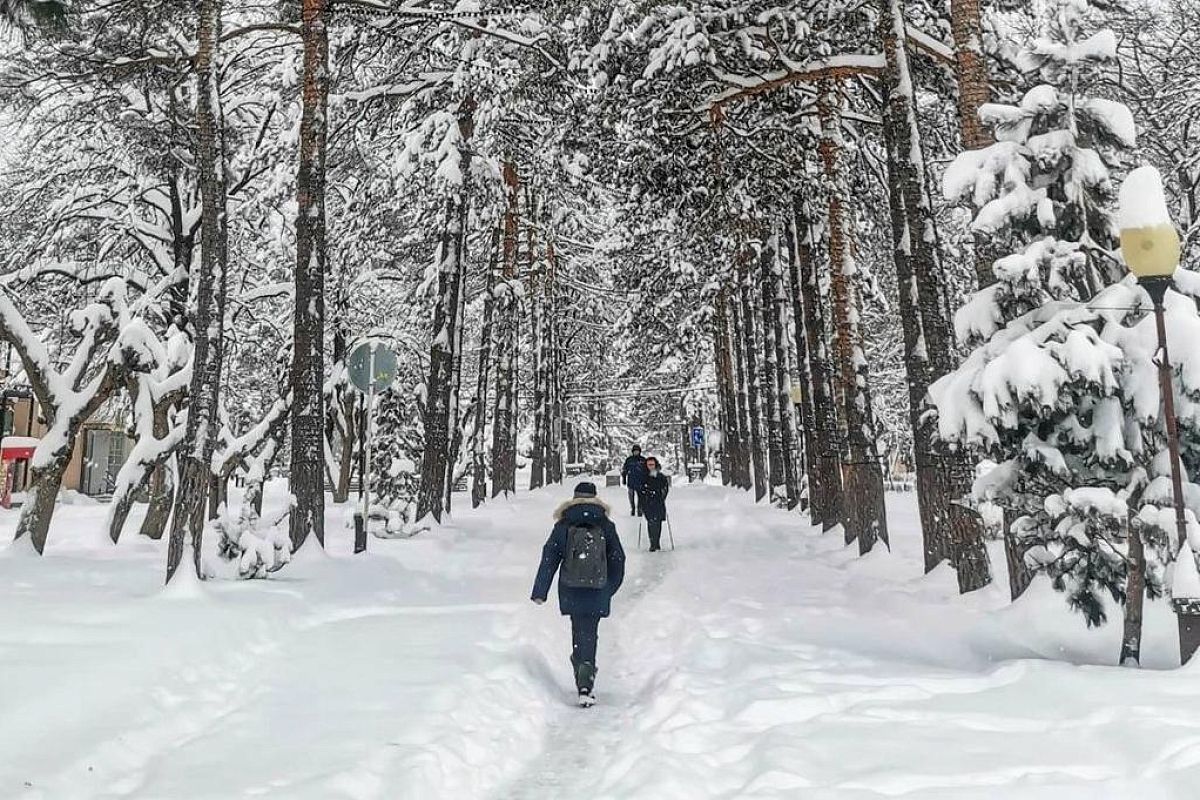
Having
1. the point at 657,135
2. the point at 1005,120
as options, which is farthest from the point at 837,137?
the point at 1005,120

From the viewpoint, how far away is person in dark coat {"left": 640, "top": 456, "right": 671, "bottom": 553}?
16.5 m

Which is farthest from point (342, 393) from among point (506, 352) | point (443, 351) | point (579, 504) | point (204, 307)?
point (579, 504)

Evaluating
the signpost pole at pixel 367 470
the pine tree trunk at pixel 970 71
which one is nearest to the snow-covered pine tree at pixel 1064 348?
the pine tree trunk at pixel 970 71

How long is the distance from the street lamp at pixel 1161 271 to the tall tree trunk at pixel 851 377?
7648mm

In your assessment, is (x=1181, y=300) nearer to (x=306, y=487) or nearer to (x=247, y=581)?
(x=247, y=581)

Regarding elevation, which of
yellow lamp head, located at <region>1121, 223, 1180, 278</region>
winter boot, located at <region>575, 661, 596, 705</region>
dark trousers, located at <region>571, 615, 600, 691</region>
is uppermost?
yellow lamp head, located at <region>1121, 223, 1180, 278</region>

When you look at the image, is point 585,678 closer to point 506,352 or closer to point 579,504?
point 579,504

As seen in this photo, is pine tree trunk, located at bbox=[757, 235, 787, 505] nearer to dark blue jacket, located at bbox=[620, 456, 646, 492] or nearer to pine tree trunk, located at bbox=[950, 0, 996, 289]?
dark blue jacket, located at bbox=[620, 456, 646, 492]

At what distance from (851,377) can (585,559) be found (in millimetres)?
8428

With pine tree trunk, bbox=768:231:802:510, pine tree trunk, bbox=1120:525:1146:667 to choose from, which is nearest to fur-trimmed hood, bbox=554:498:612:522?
pine tree trunk, bbox=1120:525:1146:667

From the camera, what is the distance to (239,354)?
21.0m

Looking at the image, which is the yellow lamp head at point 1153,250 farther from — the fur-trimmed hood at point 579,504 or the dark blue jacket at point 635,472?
the dark blue jacket at point 635,472

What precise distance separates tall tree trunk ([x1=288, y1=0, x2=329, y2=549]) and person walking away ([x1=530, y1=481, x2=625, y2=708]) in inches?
222

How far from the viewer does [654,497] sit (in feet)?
54.5
